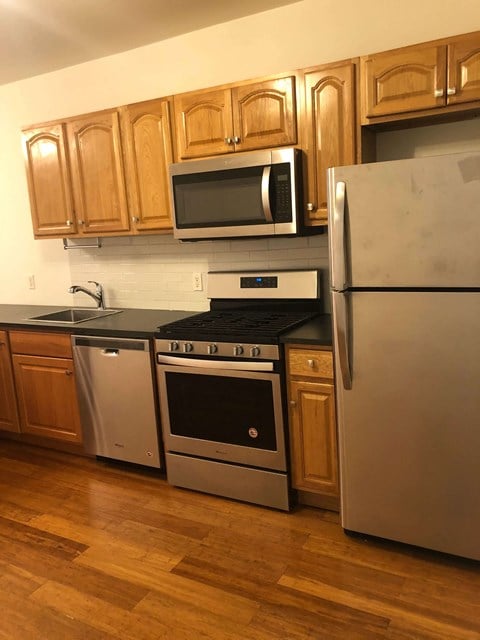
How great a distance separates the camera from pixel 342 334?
83.8 inches

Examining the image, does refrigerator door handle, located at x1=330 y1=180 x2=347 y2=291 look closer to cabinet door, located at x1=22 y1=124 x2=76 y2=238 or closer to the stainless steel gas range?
the stainless steel gas range

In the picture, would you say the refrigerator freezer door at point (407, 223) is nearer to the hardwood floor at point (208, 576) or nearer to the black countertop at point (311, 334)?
the black countertop at point (311, 334)

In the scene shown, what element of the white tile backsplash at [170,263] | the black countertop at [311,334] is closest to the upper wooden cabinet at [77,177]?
the white tile backsplash at [170,263]

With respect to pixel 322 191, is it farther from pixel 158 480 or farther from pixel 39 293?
pixel 39 293

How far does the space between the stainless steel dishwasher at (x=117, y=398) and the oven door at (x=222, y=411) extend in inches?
4.7

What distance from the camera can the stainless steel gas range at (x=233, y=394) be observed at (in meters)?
2.52

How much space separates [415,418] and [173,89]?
2405mm

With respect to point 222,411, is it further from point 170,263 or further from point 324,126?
point 324,126

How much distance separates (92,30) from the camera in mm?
2967

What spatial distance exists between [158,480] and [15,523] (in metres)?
0.77

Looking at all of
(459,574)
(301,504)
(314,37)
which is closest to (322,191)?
(314,37)

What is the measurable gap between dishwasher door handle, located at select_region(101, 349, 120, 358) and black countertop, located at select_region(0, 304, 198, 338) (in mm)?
94

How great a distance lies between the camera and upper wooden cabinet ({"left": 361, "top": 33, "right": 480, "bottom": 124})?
85.4 inches

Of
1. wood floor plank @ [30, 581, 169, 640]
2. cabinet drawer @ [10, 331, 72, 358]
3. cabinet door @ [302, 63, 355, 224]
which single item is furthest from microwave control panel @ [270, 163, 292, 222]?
wood floor plank @ [30, 581, 169, 640]
